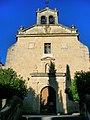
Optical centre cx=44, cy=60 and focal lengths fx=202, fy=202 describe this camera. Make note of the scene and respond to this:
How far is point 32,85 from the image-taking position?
19562 millimetres

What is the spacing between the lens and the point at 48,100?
19625mm

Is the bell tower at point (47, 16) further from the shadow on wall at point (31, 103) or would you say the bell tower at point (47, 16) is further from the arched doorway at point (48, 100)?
the shadow on wall at point (31, 103)

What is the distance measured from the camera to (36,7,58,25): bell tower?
23.5 meters

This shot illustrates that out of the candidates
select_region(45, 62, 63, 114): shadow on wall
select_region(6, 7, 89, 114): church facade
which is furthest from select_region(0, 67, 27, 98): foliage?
select_region(45, 62, 63, 114): shadow on wall

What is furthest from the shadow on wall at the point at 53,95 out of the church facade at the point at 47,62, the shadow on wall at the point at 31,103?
the shadow on wall at the point at 31,103

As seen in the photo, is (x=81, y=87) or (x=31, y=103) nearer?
(x=81, y=87)

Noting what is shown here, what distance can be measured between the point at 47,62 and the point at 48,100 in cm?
376

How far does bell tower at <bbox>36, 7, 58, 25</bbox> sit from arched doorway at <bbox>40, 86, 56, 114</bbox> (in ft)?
26.1

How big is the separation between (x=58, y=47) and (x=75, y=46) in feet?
5.84

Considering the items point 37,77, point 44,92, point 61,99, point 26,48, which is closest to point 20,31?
point 26,48

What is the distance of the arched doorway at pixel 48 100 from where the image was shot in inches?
750

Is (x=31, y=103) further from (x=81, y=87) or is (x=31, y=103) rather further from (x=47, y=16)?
(x=47, y=16)

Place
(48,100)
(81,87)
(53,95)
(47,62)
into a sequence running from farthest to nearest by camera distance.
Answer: (47,62), (53,95), (48,100), (81,87)

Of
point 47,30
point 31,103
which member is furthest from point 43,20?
point 31,103
